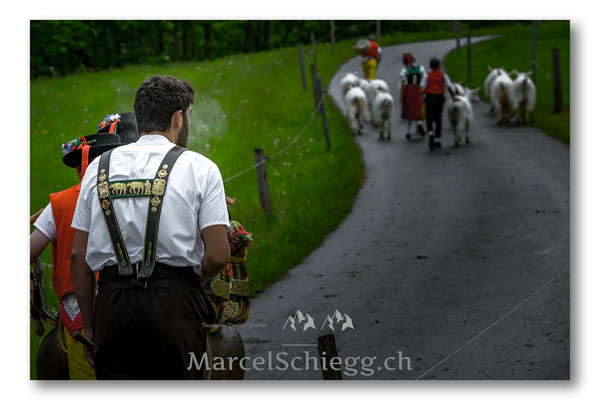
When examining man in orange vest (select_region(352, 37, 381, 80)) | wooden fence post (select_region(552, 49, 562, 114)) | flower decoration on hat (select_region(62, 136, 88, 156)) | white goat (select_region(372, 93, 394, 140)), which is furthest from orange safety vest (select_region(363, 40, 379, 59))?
flower decoration on hat (select_region(62, 136, 88, 156))

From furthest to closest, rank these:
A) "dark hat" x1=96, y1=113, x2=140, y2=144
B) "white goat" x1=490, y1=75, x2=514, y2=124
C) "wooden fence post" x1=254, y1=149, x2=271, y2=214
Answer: "white goat" x1=490, y1=75, x2=514, y2=124 → "wooden fence post" x1=254, y1=149, x2=271, y2=214 → "dark hat" x1=96, y1=113, x2=140, y2=144

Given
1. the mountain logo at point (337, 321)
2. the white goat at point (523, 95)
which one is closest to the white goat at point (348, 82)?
the white goat at point (523, 95)

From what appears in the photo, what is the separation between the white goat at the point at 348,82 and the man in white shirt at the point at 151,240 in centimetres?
480

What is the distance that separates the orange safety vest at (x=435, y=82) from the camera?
7127mm

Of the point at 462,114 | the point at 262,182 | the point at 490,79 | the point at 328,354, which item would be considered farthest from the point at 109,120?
the point at 462,114

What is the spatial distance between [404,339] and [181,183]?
258 centimetres

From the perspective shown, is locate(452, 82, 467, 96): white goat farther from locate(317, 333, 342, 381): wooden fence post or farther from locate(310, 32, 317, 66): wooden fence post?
locate(317, 333, 342, 381): wooden fence post

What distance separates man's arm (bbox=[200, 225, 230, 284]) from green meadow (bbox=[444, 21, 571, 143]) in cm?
331

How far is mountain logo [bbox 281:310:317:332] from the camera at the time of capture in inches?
184

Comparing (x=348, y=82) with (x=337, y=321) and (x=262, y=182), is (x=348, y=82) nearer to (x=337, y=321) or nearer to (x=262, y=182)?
(x=262, y=182)

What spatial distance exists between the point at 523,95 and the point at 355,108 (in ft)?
5.25

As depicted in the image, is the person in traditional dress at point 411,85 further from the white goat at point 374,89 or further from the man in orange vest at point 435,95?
the white goat at point 374,89
